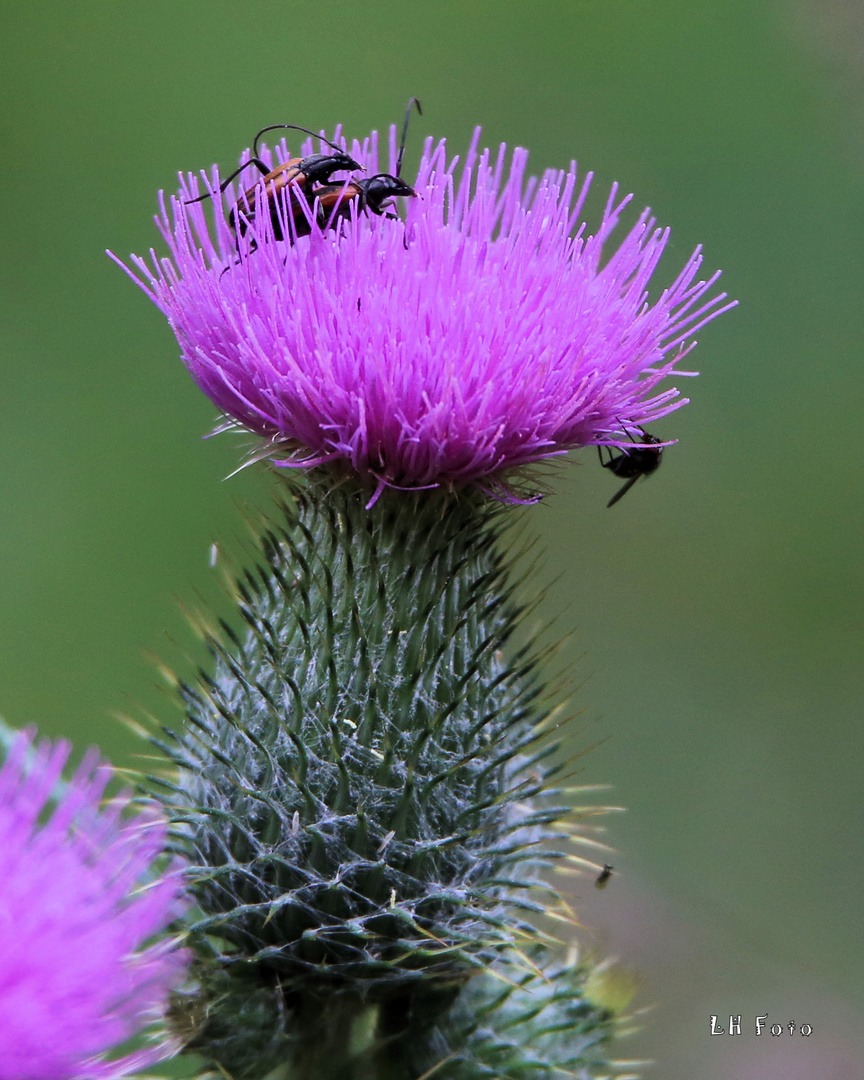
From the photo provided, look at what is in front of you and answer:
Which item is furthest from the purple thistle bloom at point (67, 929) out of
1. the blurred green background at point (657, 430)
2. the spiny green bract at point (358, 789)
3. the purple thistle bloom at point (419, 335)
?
the blurred green background at point (657, 430)

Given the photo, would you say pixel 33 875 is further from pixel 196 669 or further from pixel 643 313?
pixel 643 313

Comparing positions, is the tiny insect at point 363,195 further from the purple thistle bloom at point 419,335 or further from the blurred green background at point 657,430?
the blurred green background at point 657,430

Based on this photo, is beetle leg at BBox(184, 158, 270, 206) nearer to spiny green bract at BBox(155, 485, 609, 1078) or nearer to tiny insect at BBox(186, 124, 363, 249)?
tiny insect at BBox(186, 124, 363, 249)

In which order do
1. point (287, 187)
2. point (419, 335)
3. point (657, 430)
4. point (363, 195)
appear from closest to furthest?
1. point (419, 335)
2. point (287, 187)
3. point (363, 195)
4. point (657, 430)

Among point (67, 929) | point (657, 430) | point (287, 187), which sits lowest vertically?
point (67, 929)

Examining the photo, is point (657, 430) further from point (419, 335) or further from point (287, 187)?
point (419, 335)

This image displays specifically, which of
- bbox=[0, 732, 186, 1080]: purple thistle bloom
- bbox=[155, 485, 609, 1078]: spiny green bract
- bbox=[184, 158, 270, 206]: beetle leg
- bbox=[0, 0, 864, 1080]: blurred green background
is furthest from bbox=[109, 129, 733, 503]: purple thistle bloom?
bbox=[0, 0, 864, 1080]: blurred green background

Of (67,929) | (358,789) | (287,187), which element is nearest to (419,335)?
(287,187)
